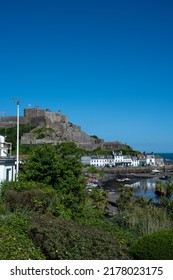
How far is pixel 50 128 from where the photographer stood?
140125 mm

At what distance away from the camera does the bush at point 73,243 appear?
6.90 metres

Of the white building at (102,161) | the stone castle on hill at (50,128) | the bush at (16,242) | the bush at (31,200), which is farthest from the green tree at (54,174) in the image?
the white building at (102,161)

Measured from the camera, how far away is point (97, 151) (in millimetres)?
152000

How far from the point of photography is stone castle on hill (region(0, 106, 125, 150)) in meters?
132

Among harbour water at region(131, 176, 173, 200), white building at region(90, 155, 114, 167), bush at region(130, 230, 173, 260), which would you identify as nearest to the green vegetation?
bush at region(130, 230, 173, 260)

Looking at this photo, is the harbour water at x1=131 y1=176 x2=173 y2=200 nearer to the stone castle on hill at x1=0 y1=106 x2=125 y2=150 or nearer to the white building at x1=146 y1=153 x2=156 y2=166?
the stone castle on hill at x1=0 y1=106 x2=125 y2=150

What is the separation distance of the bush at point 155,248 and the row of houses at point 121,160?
118608mm

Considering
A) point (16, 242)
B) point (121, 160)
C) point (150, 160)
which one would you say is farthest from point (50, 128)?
point (16, 242)

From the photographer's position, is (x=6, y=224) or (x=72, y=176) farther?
(x=72, y=176)

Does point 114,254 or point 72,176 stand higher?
point 72,176

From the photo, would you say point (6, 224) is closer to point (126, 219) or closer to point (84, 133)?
point (126, 219)

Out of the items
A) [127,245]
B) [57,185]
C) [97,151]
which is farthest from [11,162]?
[97,151]
